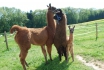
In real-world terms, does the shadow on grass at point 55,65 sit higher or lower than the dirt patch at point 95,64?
higher

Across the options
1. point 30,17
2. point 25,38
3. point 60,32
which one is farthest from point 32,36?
point 30,17

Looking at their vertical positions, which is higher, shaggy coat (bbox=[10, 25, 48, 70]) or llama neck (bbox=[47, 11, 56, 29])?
llama neck (bbox=[47, 11, 56, 29])

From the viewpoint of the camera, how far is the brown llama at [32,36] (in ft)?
19.1

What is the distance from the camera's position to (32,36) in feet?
20.2

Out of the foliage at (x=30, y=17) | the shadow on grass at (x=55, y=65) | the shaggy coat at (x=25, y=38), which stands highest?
the shaggy coat at (x=25, y=38)

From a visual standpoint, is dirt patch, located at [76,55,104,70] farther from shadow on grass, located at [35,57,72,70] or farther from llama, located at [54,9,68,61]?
llama, located at [54,9,68,61]

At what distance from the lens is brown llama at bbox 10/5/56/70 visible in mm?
5828

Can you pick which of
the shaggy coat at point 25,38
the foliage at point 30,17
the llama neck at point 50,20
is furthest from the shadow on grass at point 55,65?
the foliage at point 30,17

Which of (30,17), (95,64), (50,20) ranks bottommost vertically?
(30,17)

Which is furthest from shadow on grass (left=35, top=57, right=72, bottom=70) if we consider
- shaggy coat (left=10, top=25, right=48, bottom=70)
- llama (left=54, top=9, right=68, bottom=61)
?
shaggy coat (left=10, top=25, right=48, bottom=70)

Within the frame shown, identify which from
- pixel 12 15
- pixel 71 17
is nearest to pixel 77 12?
pixel 71 17

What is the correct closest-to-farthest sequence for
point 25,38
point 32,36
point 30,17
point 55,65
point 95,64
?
point 25,38 < point 32,36 < point 55,65 < point 95,64 < point 30,17

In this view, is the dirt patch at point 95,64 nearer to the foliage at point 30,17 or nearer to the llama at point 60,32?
the llama at point 60,32

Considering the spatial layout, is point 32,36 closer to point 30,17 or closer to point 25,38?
point 25,38
